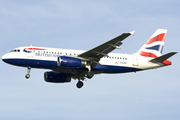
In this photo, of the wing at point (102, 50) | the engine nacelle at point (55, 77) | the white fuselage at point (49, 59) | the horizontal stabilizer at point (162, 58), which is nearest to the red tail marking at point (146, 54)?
the horizontal stabilizer at point (162, 58)

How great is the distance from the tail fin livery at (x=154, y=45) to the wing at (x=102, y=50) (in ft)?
28.6

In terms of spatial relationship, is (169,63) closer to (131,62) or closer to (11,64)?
(131,62)

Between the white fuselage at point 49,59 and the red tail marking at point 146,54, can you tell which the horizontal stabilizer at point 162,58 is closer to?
the red tail marking at point 146,54

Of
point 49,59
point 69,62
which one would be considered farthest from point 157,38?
point 49,59

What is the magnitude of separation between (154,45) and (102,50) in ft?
39.8

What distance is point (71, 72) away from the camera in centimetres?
4275

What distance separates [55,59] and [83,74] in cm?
497

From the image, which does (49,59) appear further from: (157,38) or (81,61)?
(157,38)

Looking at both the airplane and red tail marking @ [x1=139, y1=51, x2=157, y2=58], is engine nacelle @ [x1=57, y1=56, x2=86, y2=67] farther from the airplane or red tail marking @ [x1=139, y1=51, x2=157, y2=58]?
red tail marking @ [x1=139, y1=51, x2=157, y2=58]

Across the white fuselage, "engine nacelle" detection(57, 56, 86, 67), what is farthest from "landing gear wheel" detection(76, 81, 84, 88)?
"engine nacelle" detection(57, 56, 86, 67)

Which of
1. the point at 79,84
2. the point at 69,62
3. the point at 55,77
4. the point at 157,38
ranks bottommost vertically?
the point at 79,84

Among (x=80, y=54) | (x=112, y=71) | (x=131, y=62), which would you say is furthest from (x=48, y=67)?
(x=131, y=62)

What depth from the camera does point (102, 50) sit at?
3978 centimetres

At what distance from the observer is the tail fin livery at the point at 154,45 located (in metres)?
47.1
